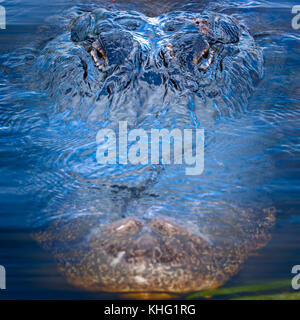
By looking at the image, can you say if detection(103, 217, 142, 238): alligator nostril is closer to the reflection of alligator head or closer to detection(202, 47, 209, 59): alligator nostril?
the reflection of alligator head

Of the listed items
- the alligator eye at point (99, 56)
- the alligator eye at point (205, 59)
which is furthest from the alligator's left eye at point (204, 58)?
the alligator eye at point (99, 56)

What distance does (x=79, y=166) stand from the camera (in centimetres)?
266

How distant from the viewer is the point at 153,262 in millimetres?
1902

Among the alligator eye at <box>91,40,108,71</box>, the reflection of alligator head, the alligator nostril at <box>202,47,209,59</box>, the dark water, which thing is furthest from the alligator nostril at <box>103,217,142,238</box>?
the alligator nostril at <box>202,47,209,59</box>

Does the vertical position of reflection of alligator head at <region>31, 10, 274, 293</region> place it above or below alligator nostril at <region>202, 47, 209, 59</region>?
below

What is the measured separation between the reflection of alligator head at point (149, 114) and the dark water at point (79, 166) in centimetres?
11

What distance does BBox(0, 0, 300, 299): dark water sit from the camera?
209 cm

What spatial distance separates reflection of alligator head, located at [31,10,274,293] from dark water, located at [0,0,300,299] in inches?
4.1

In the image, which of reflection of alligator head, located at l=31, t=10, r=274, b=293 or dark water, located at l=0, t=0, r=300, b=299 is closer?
reflection of alligator head, located at l=31, t=10, r=274, b=293

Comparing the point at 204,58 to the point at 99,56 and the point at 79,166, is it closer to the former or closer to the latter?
the point at 99,56

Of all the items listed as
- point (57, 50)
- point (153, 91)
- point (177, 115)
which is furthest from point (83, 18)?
point (177, 115)

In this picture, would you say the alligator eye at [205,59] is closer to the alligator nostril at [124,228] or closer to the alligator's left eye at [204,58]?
the alligator's left eye at [204,58]

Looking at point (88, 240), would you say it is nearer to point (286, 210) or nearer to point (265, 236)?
point (265, 236)

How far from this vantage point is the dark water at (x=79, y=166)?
209 centimetres
